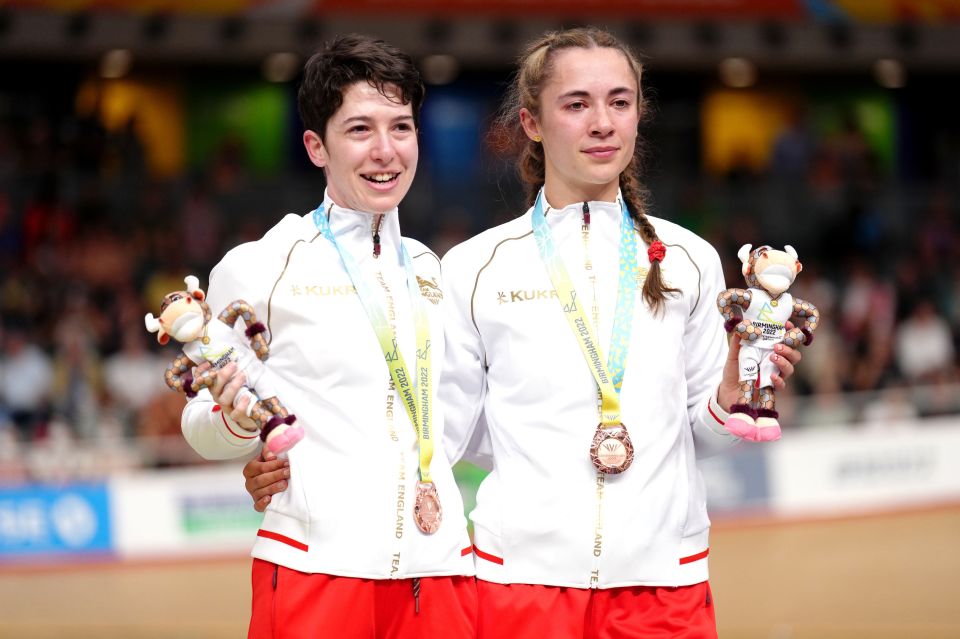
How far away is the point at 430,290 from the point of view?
10.7 ft

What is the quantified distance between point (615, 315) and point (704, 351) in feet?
0.95

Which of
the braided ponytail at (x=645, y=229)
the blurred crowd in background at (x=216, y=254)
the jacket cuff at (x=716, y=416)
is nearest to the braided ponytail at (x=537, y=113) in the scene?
the braided ponytail at (x=645, y=229)

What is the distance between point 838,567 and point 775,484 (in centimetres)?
167

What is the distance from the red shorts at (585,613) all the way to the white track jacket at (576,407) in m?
0.03

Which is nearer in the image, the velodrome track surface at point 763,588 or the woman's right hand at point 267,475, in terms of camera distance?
the woman's right hand at point 267,475

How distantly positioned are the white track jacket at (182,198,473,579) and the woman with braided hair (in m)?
0.15

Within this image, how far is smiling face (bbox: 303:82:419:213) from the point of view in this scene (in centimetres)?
316

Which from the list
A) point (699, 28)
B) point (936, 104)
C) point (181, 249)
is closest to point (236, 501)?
point (181, 249)

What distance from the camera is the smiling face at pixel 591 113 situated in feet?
10.6

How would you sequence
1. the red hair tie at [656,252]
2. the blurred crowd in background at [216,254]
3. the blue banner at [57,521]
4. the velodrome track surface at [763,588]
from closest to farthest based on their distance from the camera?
the red hair tie at [656,252], the velodrome track surface at [763,588], the blue banner at [57,521], the blurred crowd in background at [216,254]

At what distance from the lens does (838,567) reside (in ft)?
28.6

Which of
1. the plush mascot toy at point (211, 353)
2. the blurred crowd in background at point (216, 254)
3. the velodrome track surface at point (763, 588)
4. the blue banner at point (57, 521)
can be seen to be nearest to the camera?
the plush mascot toy at point (211, 353)

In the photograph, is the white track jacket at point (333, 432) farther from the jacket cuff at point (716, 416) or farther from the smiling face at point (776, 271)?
the smiling face at point (776, 271)

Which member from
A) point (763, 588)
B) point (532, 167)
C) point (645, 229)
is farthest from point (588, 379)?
point (763, 588)
